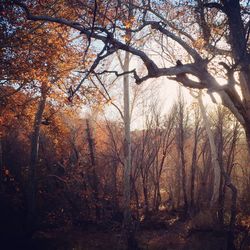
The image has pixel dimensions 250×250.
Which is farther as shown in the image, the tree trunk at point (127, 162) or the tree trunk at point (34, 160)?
the tree trunk at point (34, 160)

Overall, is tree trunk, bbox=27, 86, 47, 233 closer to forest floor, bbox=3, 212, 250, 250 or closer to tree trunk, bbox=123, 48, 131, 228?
forest floor, bbox=3, 212, 250, 250

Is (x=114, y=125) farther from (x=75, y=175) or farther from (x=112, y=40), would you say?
(x=112, y=40)

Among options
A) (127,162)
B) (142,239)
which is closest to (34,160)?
(127,162)

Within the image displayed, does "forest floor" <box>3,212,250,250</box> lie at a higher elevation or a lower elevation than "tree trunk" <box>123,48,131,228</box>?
lower

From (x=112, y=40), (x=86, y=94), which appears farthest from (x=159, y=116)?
(x=112, y=40)

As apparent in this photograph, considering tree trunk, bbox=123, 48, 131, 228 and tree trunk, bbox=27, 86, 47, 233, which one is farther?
tree trunk, bbox=27, 86, 47, 233

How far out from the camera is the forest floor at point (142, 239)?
12695mm

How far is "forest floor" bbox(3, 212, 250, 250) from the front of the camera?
12.7 metres

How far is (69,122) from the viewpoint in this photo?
71.9 feet

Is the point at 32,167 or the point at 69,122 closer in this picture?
the point at 32,167

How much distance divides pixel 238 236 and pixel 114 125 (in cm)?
1159

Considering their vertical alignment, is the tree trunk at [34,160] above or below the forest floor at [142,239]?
above

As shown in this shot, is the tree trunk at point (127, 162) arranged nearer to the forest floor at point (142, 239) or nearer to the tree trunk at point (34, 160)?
the forest floor at point (142, 239)

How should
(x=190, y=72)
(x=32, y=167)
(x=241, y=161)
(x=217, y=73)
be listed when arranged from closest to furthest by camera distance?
(x=190, y=72) < (x=217, y=73) < (x=32, y=167) < (x=241, y=161)
